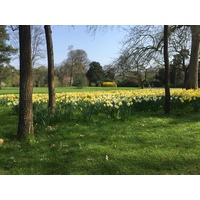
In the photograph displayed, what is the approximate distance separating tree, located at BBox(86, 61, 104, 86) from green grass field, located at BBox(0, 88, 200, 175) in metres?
0.94

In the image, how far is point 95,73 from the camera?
4293 millimetres

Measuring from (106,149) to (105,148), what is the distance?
0.10 ft

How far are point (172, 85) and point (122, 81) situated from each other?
3349 millimetres

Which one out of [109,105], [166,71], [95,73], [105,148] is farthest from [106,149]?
[166,71]

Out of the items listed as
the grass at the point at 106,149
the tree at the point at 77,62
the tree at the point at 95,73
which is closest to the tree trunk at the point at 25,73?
the grass at the point at 106,149

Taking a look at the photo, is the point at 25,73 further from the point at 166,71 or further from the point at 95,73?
the point at 166,71

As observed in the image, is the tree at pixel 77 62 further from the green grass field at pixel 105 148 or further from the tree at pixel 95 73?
the green grass field at pixel 105 148

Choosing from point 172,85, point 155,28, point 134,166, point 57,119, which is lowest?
point 134,166

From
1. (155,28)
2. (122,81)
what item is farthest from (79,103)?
(155,28)

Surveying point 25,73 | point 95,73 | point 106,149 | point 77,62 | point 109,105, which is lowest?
point 106,149

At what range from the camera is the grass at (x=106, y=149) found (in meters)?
2.19

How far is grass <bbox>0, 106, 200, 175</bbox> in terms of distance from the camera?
86.2 inches
